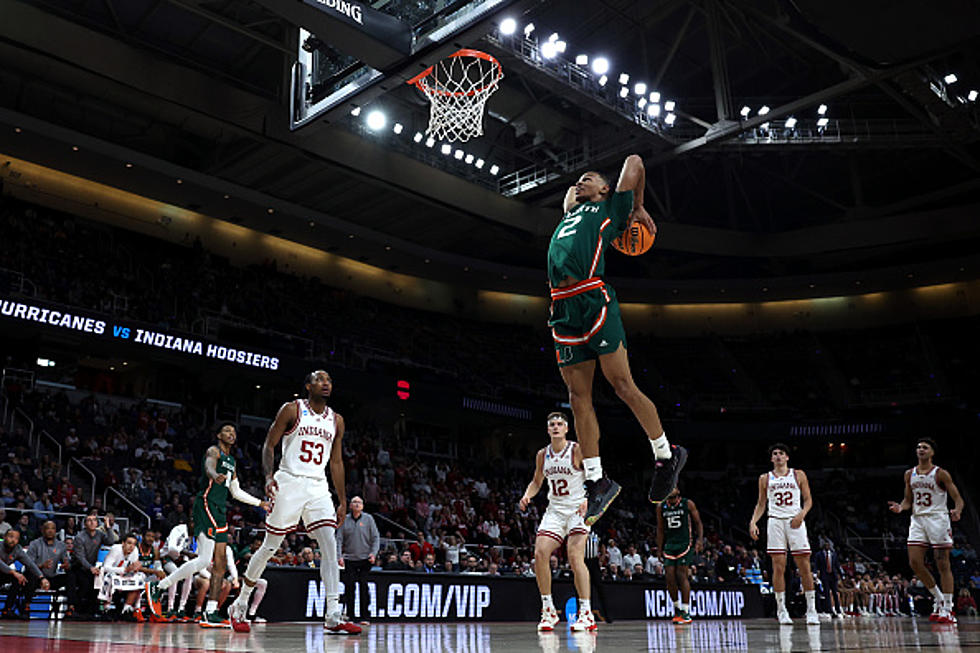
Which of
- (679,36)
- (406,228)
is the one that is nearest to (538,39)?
(679,36)

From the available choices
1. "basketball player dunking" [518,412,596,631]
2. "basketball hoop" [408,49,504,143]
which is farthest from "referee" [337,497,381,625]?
"basketball hoop" [408,49,504,143]

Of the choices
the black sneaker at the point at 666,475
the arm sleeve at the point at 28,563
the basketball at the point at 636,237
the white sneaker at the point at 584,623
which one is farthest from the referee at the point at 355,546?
the basketball at the point at 636,237

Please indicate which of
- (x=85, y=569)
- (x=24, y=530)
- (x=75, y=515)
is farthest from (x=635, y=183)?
(x=75, y=515)

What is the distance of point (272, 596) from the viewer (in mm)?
11453

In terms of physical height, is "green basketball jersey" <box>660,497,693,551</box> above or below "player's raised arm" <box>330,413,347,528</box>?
below

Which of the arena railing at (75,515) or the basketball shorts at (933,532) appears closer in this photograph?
the basketball shorts at (933,532)

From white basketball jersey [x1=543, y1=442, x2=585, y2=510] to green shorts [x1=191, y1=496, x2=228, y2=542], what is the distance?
3932 millimetres

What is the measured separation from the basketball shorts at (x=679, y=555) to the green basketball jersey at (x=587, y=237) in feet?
29.1

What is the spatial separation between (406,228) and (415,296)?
20.3ft

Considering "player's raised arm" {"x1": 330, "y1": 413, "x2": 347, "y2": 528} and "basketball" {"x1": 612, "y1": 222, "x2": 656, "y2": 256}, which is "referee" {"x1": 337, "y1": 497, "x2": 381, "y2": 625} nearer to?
"player's raised arm" {"x1": 330, "y1": 413, "x2": 347, "y2": 528}

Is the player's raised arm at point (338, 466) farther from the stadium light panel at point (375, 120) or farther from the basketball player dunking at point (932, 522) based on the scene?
the stadium light panel at point (375, 120)

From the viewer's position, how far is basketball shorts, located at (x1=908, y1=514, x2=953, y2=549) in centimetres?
1086

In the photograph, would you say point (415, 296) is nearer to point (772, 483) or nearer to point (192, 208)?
point (192, 208)

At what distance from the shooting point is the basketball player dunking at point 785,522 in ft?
35.1
